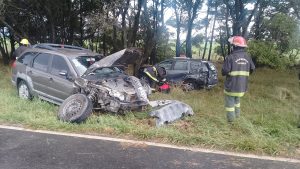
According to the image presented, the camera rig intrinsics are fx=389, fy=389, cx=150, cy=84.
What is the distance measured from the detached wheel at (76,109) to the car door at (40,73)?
189cm

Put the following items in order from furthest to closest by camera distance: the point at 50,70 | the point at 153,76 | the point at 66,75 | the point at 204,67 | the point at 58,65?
the point at 204,67 → the point at 153,76 → the point at 50,70 → the point at 58,65 → the point at 66,75

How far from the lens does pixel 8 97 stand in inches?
416

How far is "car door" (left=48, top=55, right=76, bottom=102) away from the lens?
9359 millimetres

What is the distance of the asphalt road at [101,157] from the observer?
5609 millimetres

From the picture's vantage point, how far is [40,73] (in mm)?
10242

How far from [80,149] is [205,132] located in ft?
8.37

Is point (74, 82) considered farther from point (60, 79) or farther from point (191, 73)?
point (191, 73)

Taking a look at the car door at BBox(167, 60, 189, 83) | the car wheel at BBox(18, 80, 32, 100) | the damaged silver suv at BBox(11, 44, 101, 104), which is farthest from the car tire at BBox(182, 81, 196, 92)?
the car wheel at BBox(18, 80, 32, 100)

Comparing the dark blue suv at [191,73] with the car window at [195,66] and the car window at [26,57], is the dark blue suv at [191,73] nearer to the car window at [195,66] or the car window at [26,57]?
the car window at [195,66]

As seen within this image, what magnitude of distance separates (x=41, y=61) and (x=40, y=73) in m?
0.40

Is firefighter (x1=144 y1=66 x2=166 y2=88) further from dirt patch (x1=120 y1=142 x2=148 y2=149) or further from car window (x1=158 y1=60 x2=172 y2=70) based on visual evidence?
dirt patch (x1=120 y1=142 x2=148 y2=149)

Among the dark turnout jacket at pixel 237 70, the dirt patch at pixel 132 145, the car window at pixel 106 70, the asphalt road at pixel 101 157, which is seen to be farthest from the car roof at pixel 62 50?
the dark turnout jacket at pixel 237 70

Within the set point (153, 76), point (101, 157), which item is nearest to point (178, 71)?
point (153, 76)

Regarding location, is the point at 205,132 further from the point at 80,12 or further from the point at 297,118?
the point at 80,12
